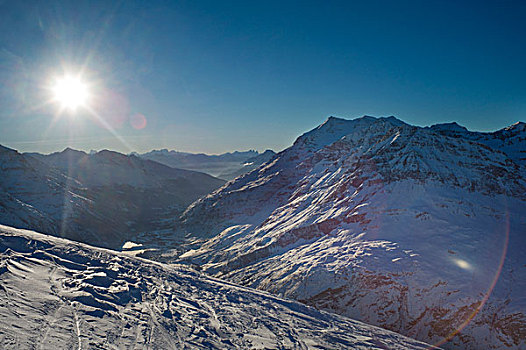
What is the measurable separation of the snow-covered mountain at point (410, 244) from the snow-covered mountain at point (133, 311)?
22.8 ft

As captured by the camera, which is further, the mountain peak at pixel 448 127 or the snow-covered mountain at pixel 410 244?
the mountain peak at pixel 448 127

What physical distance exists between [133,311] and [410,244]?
3273cm

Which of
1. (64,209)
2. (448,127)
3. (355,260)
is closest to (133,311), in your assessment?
(355,260)

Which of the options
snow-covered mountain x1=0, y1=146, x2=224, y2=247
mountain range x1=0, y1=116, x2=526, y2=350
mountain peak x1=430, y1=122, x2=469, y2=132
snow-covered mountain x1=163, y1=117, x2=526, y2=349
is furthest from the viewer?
mountain peak x1=430, y1=122, x2=469, y2=132

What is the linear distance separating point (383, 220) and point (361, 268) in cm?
1127

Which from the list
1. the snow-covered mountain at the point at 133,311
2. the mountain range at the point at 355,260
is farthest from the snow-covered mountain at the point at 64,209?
the snow-covered mountain at the point at 133,311

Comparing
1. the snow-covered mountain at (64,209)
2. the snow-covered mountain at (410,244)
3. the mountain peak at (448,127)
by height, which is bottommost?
the snow-covered mountain at (410,244)

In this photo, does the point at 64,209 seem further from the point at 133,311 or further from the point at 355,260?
the point at 133,311

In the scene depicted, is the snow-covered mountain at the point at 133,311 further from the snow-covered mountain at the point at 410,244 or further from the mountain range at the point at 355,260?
the snow-covered mountain at the point at 410,244

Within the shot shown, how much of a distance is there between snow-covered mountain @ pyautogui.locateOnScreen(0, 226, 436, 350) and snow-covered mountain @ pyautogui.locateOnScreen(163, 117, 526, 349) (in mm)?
6941

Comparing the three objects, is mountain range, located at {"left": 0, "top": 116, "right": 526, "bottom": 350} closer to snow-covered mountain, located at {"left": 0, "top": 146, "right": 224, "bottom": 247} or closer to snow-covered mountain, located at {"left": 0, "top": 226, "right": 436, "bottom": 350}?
snow-covered mountain, located at {"left": 0, "top": 226, "right": 436, "bottom": 350}

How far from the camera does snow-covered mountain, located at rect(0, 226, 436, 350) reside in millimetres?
13477

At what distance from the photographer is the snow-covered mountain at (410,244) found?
2836 centimetres

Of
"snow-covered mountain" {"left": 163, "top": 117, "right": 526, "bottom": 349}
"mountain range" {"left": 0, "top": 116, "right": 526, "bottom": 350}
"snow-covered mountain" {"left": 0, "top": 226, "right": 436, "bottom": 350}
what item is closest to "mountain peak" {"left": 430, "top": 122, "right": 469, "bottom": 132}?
"mountain range" {"left": 0, "top": 116, "right": 526, "bottom": 350}
